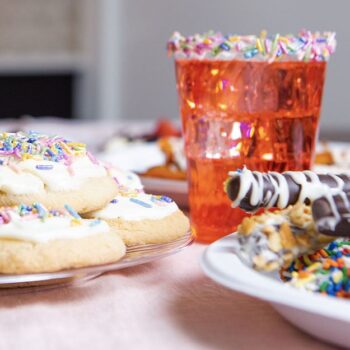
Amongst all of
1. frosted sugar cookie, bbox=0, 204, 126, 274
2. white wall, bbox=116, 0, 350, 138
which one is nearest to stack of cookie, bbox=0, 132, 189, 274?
frosted sugar cookie, bbox=0, 204, 126, 274

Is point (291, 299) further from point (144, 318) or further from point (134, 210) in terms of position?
point (134, 210)

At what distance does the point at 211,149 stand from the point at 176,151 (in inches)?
14.3

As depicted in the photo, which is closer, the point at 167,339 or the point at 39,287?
the point at 167,339

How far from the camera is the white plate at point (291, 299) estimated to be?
0.50 meters

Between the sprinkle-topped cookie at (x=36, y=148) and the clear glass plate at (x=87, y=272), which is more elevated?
the sprinkle-topped cookie at (x=36, y=148)

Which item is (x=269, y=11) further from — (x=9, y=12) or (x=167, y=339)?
(x=167, y=339)

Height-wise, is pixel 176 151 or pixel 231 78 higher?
pixel 231 78

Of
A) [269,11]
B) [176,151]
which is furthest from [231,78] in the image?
[269,11]

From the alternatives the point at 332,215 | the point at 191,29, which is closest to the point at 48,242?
the point at 332,215

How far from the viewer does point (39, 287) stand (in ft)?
2.24

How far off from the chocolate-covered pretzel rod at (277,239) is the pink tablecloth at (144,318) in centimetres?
6

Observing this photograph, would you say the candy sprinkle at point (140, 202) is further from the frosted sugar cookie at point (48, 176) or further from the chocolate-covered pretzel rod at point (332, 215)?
the chocolate-covered pretzel rod at point (332, 215)

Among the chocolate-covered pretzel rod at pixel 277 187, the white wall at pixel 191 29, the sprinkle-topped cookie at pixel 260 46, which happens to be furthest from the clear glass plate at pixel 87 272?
the white wall at pixel 191 29

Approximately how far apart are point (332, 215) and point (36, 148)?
0.33 metres
